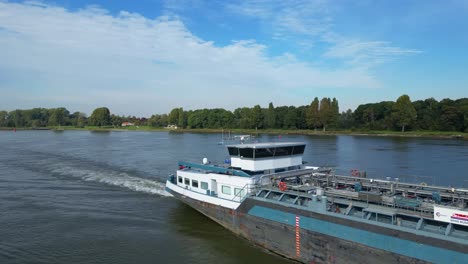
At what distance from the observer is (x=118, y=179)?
115 feet

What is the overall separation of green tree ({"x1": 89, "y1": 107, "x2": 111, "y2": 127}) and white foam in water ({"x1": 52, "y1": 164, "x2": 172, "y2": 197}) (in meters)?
151

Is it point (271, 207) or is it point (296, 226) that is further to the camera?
point (271, 207)

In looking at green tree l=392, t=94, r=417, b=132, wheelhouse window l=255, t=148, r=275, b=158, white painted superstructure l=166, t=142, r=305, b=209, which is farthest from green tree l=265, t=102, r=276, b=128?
wheelhouse window l=255, t=148, r=275, b=158

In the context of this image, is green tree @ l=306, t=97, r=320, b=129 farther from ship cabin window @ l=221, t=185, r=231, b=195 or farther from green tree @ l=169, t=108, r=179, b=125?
ship cabin window @ l=221, t=185, r=231, b=195

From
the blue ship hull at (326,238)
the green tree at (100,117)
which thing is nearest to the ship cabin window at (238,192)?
the blue ship hull at (326,238)

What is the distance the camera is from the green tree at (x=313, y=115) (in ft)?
386

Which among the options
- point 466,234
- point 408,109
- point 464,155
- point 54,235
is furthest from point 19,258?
point 408,109

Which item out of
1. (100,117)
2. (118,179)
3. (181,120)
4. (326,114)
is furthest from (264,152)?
(100,117)

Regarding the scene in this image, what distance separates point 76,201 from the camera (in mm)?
26453

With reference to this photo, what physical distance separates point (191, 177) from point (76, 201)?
427 inches

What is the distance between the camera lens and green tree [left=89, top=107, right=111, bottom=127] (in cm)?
18450

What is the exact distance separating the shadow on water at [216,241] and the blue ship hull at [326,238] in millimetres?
459

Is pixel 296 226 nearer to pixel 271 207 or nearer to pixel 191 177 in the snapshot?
pixel 271 207

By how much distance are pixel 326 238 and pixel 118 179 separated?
26.6m
